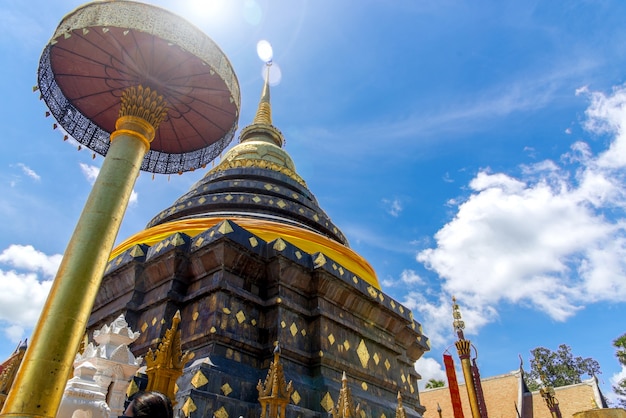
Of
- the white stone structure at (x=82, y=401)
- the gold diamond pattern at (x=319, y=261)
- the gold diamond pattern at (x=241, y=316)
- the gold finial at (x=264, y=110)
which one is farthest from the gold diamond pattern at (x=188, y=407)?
the gold finial at (x=264, y=110)

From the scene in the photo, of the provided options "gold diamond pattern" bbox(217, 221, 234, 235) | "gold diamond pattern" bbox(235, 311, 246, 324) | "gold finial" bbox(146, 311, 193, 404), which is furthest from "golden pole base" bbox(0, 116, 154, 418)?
"gold diamond pattern" bbox(235, 311, 246, 324)

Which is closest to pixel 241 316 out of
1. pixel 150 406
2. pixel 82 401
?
pixel 82 401

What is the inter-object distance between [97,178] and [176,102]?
2981 millimetres

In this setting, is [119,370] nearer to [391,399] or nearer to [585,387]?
[391,399]

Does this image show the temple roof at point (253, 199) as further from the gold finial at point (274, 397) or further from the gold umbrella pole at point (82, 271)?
the gold finial at point (274, 397)

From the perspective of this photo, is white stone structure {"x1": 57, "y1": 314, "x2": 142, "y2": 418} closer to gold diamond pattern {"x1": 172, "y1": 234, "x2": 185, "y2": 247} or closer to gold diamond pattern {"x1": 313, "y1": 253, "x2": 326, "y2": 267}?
gold diamond pattern {"x1": 172, "y1": 234, "x2": 185, "y2": 247}

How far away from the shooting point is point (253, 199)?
13648 millimetres

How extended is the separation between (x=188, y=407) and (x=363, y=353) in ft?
15.4

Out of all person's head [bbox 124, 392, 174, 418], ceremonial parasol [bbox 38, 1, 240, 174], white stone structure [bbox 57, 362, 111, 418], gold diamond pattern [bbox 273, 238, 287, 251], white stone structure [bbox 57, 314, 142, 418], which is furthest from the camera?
gold diamond pattern [bbox 273, 238, 287, 251]

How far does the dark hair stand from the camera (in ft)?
7.82

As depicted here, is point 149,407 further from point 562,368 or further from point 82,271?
point 562,368

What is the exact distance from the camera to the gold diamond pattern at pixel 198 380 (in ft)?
22.1

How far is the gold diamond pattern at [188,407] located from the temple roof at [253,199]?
668cm

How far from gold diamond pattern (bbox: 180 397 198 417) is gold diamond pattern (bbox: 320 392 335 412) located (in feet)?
8.40
